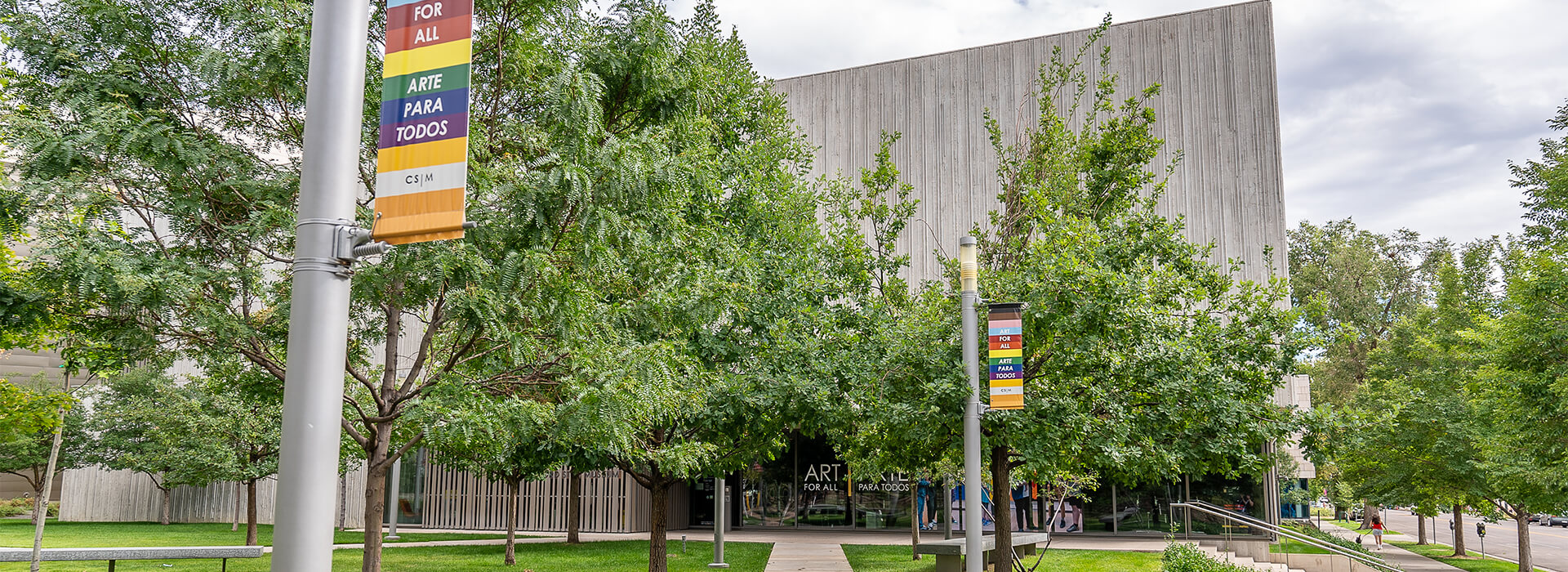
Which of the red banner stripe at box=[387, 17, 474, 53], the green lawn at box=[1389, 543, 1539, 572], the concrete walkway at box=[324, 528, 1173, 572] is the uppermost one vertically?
Result: the red banner stripe at box=[387, 17, 474, 53]

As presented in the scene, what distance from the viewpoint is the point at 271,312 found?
9414 millimetres

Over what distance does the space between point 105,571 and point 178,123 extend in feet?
40.5

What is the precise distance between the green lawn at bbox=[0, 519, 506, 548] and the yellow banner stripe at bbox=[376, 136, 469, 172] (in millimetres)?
22890

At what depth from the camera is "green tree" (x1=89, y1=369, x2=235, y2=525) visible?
23.1 metres

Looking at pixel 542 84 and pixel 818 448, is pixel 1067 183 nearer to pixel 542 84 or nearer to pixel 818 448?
pixel 542 84

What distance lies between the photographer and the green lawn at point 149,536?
79.5 feet

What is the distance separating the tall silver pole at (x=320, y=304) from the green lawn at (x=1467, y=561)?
30.5 metres

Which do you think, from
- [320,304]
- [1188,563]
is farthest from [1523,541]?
[320,304]

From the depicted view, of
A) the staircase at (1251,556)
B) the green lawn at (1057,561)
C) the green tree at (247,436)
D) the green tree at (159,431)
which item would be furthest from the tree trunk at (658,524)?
the green tree at (159,431)

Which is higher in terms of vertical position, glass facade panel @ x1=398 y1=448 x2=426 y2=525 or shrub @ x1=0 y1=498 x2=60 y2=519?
glass facade panel @ x1=398 y1=448 x2=426 y2=525

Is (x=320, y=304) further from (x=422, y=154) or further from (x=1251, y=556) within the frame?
(x=1251, y=556)

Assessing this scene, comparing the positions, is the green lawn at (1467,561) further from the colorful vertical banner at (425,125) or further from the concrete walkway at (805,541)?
the colorful vertical banner at (425,125)

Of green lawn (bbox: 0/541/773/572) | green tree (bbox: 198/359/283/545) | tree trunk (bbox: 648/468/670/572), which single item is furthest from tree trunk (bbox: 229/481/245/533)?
tree trunk (bbox: 648/468/670/572)

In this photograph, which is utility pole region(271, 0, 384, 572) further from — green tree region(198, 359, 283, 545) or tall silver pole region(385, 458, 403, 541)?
tall silver pole region(385, 458, 403, 541)
